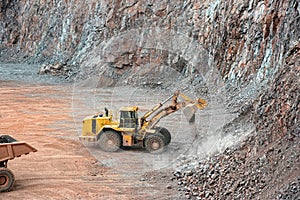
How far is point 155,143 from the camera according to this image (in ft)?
37.1

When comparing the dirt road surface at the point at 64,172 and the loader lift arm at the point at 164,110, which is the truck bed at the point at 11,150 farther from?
the loader lift arm at the point at 164,110

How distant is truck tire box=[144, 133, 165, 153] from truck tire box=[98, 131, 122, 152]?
649mm

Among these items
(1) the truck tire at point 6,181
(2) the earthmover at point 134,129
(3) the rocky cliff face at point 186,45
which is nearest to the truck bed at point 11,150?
(1) the truck tire at point 6,181

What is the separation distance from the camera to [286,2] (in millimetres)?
14867

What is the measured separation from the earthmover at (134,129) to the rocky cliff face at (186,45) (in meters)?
1.56

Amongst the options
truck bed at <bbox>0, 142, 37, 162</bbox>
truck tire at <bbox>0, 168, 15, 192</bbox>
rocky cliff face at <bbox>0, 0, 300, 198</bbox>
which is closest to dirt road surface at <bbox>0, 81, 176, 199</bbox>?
truck tire at <bbox>0, 168, 15, 192</bbox>

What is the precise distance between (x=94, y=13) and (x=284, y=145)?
24099 mm

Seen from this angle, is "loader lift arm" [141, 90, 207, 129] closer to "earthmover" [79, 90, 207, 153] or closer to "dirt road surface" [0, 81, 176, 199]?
"earthmover" [79, 90, 207, 153]

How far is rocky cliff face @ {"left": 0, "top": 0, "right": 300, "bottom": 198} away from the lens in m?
9.18

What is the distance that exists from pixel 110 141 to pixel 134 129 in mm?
651

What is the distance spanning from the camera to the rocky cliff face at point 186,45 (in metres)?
9.18

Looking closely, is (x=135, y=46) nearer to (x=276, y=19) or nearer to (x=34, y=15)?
(x=276, y=19)

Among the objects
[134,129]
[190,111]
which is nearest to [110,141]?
→ [134,129]

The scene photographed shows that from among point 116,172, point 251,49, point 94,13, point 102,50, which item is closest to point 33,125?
point 116,172
